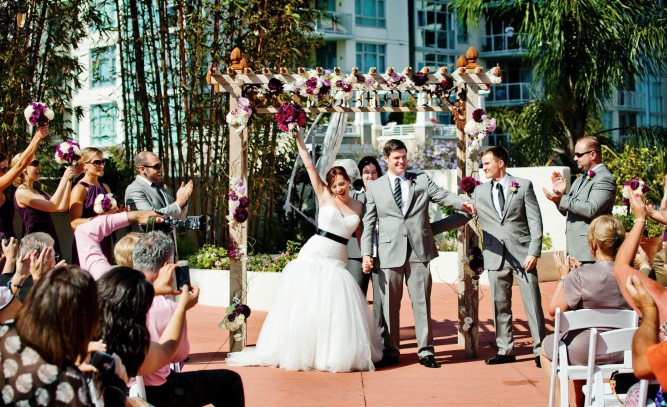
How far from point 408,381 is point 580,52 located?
32.7ft

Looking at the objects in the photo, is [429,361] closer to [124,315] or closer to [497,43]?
[124,315]

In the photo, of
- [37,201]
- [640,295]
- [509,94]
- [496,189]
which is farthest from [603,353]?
[509,94]

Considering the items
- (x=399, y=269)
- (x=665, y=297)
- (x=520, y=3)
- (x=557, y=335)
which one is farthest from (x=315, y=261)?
(x=520, y=3)

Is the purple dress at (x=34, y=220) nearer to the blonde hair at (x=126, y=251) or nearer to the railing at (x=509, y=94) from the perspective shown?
the blonde hair at (x=126, y=251)

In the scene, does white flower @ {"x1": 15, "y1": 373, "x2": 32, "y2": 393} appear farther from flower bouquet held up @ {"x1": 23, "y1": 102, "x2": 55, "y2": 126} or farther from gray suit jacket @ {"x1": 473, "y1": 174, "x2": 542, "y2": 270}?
gray suit jacket @ {"x1": 473, "y1": 174, "x2": 542, "y2": 270}

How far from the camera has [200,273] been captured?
870cm

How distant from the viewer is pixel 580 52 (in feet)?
44.3

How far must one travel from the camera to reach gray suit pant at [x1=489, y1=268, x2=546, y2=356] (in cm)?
578

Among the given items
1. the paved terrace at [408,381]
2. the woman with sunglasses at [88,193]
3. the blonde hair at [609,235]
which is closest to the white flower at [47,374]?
the paved terrace at [408,381]

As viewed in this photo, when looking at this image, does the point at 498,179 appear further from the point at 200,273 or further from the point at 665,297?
the point at 200,273

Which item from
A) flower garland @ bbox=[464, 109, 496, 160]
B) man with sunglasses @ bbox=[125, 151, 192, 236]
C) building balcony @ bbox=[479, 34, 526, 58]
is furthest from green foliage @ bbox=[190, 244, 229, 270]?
building balcony @ bbox=[479, 34, 526, 58]

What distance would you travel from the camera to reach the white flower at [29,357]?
2311 mm

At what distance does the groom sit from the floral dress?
362cm

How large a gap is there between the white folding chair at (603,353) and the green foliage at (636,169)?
882cm
